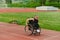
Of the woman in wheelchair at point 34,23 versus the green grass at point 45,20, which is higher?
the woman in wheelchair at point 34,23

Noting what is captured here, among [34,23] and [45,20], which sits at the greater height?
[34,23]

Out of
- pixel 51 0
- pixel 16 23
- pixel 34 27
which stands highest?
pixel 34 27

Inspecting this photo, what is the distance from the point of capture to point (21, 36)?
34.6 ft

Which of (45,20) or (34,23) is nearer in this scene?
(34,23)

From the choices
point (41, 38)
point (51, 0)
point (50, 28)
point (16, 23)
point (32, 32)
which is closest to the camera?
point (41, 38)

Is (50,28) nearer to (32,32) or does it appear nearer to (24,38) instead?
(32,32)

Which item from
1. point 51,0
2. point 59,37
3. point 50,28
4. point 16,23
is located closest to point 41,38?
point 59,37

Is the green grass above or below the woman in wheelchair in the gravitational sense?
below

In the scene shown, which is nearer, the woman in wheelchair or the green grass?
the woman in wheelchair

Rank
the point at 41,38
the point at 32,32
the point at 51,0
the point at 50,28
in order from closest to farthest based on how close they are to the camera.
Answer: the point at 41,38 → the point at 32,32 → the point at 50,28 → the point at 51,0

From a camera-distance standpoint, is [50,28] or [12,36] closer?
[12,36]

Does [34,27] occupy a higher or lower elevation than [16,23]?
higher

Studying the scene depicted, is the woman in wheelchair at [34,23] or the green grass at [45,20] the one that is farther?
the green grass at [45,20]

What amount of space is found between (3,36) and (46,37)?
223 centimetres
